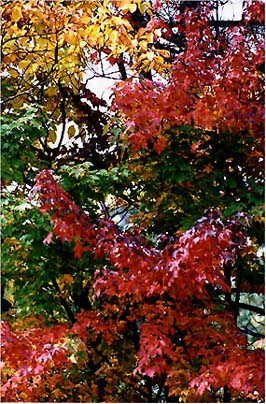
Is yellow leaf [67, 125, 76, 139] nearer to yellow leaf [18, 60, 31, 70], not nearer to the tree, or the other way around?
the tree

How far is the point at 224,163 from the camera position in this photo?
220cm

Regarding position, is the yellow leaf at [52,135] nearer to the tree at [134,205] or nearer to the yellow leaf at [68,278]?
the tree at [134,205]

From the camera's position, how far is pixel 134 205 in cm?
253

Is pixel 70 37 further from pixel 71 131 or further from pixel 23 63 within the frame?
pixel 71 131

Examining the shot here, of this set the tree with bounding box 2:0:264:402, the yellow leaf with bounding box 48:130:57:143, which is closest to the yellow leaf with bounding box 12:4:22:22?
the tree with bounding box 2:0:264:402

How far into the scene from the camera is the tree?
6.39ft

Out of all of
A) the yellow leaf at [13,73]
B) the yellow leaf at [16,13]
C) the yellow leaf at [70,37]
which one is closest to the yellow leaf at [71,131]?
the yellow leaf at [13,73]

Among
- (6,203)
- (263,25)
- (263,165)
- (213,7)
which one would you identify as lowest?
(6,203)

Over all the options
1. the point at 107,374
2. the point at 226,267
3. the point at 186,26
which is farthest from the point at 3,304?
the point at 186,26

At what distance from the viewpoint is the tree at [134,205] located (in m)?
1.95

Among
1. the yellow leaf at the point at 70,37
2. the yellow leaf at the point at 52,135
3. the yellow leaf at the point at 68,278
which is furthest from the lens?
the yellow leaf at the point at 52,135

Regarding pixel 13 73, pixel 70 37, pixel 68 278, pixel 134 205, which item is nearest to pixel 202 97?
pixel 70 37

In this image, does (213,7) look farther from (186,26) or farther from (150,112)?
(150,112)

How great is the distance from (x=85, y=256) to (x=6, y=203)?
355 mm
